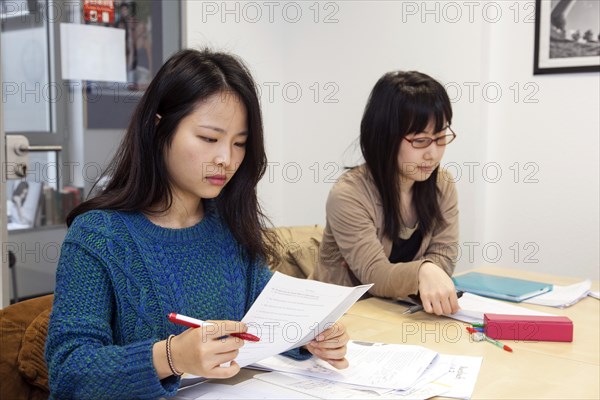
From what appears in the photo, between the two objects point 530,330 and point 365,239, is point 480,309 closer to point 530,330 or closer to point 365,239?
point 530,330

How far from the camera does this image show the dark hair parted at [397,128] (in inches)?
79.6

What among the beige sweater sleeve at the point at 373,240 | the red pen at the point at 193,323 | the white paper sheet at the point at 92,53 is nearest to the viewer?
the red pen at the point at 193,323

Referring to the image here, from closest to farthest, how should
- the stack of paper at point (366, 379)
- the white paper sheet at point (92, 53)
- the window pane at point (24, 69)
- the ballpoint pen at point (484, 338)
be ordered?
the stack of paper at point (366, 379) < the ballpoint pen at point (484, 338) < the window pane at point (24, 69) < the white paper sheet at point (92, 53)

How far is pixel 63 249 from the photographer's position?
3.93 feet

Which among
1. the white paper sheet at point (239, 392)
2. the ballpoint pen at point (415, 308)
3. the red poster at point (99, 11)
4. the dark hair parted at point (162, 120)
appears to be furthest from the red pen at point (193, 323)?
the red poster at point (99, 11)

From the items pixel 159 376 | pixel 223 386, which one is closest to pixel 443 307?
pixel 223 386

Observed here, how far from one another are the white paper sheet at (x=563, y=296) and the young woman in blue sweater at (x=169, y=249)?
851mm

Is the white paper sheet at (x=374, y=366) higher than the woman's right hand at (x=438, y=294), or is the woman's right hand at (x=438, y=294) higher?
the woman's right hand at (x=438, y=294)

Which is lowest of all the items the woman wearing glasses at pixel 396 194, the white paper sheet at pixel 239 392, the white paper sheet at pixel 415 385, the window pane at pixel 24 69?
the white paper sheet at pixel 415 385

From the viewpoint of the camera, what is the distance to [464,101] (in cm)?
300

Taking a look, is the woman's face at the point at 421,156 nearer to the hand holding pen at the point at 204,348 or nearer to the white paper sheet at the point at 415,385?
the white paper sheet at the point at 415,385

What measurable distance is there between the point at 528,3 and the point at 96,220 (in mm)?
2306

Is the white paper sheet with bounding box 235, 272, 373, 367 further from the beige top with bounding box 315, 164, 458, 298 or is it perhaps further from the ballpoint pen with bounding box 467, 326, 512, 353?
the beige top with bounding box 315, 164, 458, 298

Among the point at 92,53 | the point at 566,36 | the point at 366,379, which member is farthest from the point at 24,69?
the point at 566,36
